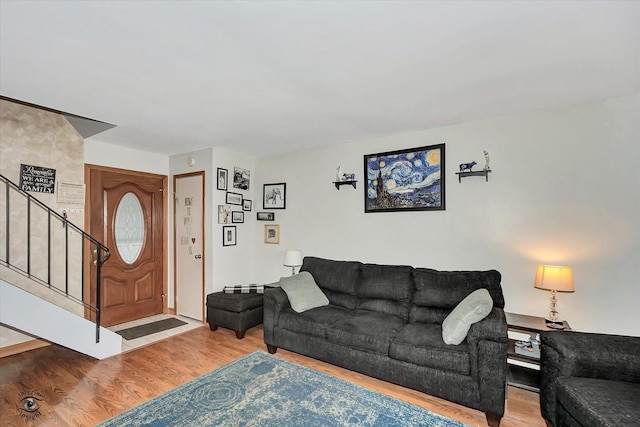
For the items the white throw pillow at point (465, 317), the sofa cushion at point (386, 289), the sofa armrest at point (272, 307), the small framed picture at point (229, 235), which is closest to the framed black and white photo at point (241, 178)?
the small framed picture at point (229, 235)

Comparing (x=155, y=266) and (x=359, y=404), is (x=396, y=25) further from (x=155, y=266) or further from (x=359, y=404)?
(x=155, y=266)

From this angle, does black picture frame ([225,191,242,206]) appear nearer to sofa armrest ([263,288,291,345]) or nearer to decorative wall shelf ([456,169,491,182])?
sofa armrest ([263,288,291,345])

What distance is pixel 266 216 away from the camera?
15.7 ft

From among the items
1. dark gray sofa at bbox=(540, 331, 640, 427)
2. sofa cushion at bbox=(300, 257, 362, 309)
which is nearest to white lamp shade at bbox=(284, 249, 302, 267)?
sofa cushion at bbox=(300, 257, 362, 309)

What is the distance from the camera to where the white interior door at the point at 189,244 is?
4.36m

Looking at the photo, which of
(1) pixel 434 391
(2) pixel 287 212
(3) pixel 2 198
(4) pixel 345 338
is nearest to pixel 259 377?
(4) pixel 345 338

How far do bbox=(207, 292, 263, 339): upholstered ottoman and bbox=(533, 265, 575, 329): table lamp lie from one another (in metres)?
3.02

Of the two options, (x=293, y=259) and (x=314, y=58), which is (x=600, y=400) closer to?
(x=314, y=58)

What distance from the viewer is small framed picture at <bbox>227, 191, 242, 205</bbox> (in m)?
4.48

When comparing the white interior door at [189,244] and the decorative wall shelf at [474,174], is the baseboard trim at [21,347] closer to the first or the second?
the white interior door at [189,244]

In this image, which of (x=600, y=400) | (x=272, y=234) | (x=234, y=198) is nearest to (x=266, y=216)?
(x=272, y=234)

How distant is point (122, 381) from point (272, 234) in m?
2.52

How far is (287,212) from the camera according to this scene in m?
4.59

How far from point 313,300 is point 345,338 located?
685mm
